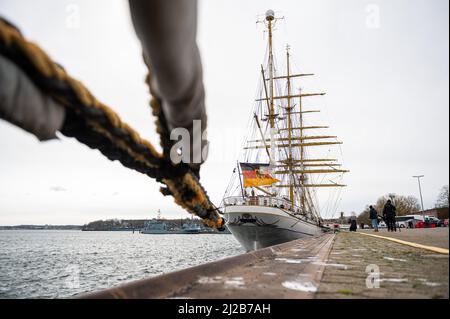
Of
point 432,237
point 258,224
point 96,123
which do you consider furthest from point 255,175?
point 96,123

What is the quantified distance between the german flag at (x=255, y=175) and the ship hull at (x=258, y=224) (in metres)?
2.47

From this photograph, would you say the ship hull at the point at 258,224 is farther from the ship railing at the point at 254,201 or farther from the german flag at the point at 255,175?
the german flag at the point at 255,175

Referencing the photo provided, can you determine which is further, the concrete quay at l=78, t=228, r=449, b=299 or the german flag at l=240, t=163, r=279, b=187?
the german flag at l=240, t=163, r=279, b=187

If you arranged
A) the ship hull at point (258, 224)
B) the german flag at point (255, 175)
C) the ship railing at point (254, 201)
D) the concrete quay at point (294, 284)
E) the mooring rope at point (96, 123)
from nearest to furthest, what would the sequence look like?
the mooring rope at point (96, 123), the concrete quay at point (294, 284), the ship hull at point (258, 224), the ship railing at point (254, 201), the german flag at point (255, 175)

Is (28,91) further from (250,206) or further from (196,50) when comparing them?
(250,206)

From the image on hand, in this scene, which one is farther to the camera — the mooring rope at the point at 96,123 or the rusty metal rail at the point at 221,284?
the rusty metal rail at the point at 221,284

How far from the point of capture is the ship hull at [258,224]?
22.6 meters

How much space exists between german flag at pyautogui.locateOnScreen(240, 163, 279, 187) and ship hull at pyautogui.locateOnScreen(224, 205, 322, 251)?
2473 millimetres

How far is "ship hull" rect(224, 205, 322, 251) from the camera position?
22.6 m

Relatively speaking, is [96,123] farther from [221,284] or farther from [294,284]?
[294,284]

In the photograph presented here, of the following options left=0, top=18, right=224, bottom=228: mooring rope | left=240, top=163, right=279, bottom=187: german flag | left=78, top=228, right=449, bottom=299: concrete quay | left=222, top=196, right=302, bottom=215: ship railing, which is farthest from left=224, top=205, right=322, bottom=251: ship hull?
left=0, top=18, right=224, bottom=228: mooring rope

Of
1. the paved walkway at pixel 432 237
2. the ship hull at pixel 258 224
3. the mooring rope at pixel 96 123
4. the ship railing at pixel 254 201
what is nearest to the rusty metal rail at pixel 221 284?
the mooring rope at pixel 96 123

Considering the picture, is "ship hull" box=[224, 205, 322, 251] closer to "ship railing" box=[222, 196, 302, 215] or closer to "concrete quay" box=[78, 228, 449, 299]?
"ship railing" box=[222, 196, 302, 215]
